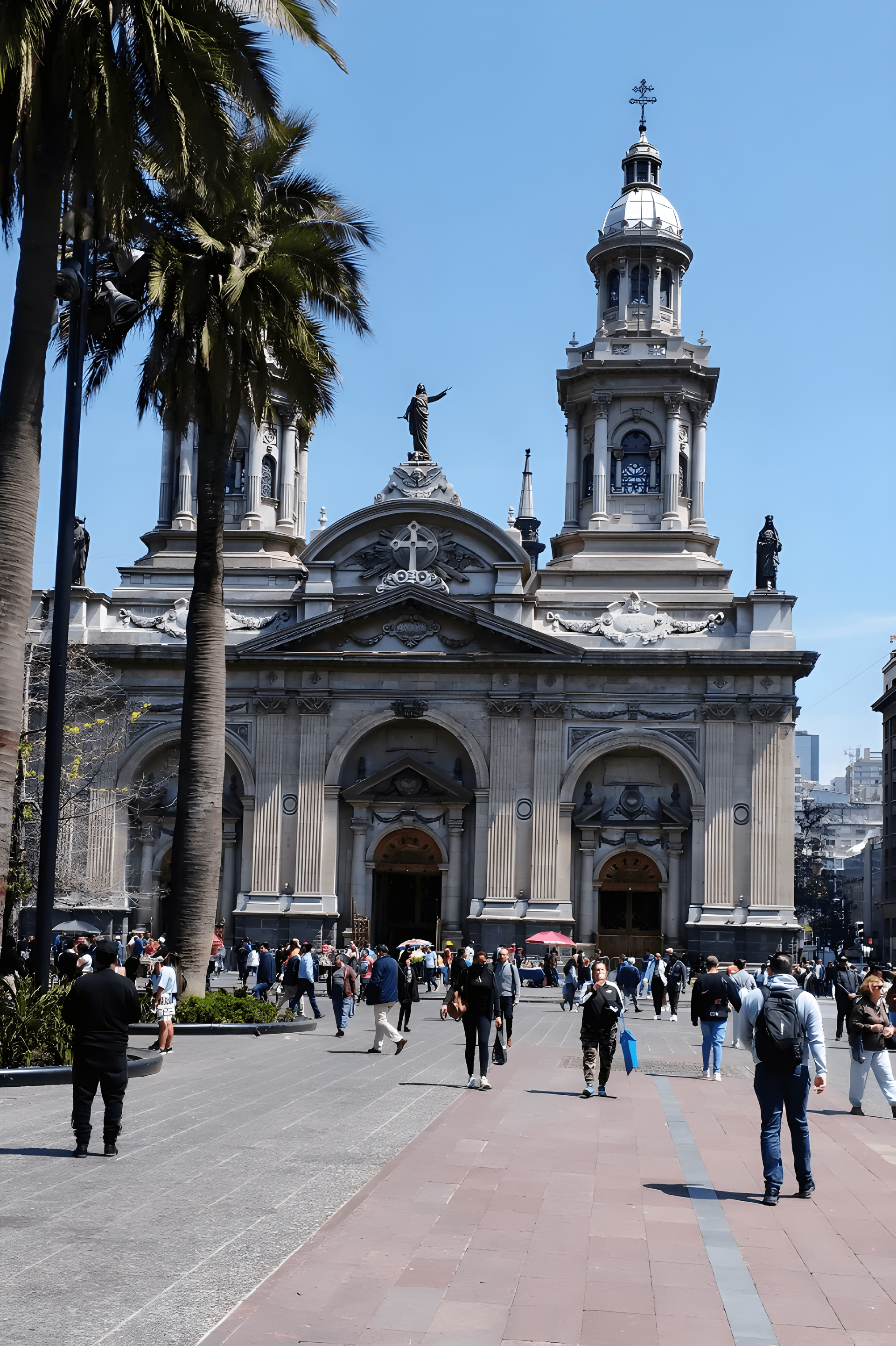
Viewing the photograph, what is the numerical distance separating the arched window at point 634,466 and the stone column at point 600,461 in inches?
36.5

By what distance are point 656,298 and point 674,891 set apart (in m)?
24.7

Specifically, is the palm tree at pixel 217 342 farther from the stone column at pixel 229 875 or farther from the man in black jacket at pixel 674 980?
the stone column at pixel 229 875

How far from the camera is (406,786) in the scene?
54.5 meters

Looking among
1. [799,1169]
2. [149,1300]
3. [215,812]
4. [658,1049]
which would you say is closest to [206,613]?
[215,812]

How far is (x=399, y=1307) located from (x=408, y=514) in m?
48.0

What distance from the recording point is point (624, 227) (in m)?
60.1

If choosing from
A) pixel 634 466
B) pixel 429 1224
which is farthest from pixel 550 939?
pixel 429 1224

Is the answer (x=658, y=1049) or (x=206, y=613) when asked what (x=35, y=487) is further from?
(x=658, y=1049)

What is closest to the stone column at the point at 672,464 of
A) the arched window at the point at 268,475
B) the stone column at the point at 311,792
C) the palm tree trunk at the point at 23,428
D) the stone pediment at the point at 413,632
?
the stone pediment at the point at 413,632

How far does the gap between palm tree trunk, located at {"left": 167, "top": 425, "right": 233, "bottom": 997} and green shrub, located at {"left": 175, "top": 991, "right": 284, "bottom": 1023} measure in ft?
1.11

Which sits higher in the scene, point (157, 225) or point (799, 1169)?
point (157, 225)

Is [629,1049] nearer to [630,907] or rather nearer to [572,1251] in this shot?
[572,1251]

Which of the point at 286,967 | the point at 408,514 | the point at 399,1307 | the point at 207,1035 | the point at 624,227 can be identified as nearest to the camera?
the point at 399,1307

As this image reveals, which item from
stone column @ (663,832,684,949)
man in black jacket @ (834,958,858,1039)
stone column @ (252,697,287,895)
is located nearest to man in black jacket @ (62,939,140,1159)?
man in black jacket @ (834,958,858,1039)
